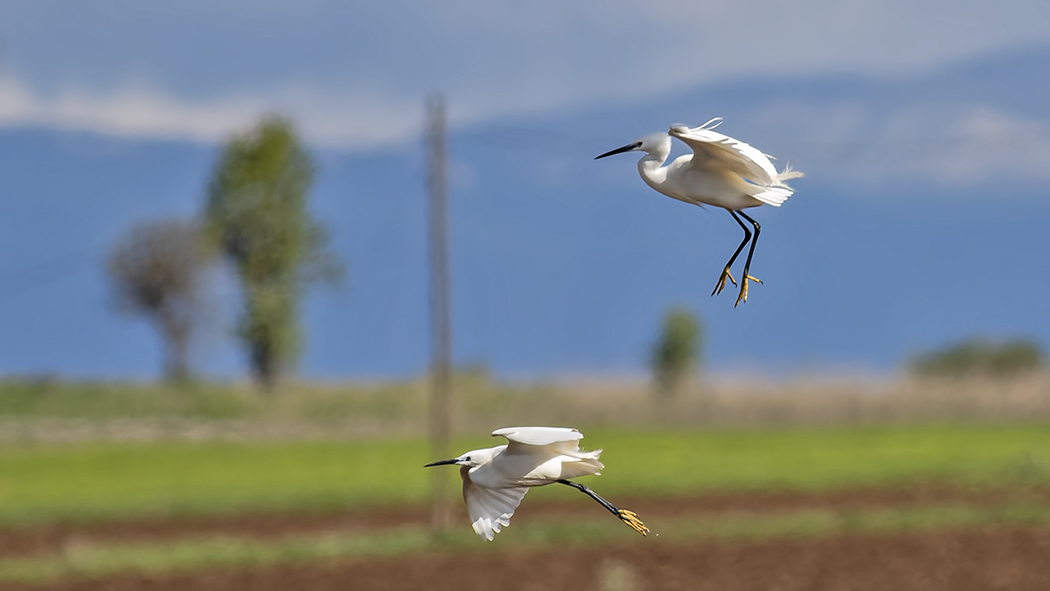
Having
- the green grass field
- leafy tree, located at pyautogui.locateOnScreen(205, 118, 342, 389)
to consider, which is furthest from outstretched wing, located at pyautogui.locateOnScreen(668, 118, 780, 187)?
leafy tree, located at pyautogui.locateOnScreen(205, 118, 342, 389)

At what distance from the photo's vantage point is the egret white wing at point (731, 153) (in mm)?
1721

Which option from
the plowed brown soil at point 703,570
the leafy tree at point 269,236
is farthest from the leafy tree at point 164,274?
the plowed brown soil at point 703,570

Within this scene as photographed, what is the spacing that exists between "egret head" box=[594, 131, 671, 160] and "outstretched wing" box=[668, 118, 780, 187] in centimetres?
3

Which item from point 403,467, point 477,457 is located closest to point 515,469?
point 477,457

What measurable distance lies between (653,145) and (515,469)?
0.44 m

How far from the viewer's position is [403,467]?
164 feet

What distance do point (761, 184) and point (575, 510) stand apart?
32023 mm

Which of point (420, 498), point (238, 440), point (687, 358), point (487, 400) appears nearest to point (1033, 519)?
point (420, 498)

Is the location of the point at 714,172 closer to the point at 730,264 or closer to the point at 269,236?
the point at 730,264

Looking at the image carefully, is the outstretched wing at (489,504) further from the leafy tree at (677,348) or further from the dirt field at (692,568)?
the leafy tree at (677,348)

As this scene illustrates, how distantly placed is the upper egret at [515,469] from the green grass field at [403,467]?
30532 millimetres

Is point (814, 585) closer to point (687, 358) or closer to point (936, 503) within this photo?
point (936, 503)

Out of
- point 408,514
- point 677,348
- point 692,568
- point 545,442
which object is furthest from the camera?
point 677,348

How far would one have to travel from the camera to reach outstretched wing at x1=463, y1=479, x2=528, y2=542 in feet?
6.06
